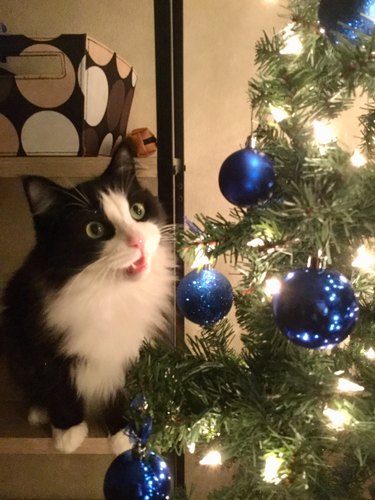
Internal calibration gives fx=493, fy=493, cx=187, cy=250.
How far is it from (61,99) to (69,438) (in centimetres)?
53

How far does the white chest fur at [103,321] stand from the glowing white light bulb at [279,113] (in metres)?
0.31

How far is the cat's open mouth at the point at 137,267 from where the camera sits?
0.71 metres

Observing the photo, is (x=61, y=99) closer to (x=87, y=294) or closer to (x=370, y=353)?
(x=87, y=294)

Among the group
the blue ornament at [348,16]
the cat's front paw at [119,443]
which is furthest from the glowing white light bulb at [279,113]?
the cat's front paw at [119,443]

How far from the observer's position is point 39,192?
0.74 meters

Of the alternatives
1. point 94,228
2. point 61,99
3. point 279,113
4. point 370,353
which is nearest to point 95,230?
point 94,228

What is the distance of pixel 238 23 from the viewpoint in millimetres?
1054

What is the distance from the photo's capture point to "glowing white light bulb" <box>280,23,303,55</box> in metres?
0.54

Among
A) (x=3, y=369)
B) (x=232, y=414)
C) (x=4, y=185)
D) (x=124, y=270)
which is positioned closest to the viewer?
(x=232, y=414)

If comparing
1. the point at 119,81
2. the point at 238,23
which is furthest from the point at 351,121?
the point at 119,81

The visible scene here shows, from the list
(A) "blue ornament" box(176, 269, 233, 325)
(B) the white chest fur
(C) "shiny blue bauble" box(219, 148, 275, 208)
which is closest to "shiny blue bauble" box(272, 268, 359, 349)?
Answer: (C) "shiny blue bauble" box(219, 148, 275, 208)

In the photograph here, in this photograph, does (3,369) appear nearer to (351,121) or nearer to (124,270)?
(124,270)

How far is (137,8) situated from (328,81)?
0.70 meters

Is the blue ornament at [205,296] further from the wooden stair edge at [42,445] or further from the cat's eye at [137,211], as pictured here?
Answer: the wooden stair edge at [42,445]
